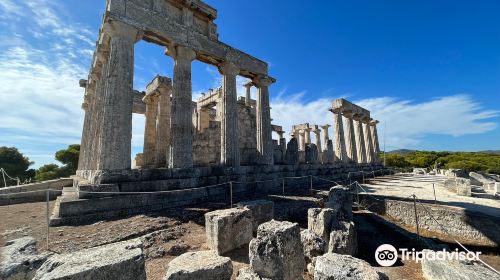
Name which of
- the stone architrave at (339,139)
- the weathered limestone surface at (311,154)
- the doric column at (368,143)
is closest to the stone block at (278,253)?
the weathered limestone surface at (311,154)

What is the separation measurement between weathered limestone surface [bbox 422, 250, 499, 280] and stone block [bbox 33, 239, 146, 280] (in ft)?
13.3

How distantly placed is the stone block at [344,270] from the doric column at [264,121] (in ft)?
33.4

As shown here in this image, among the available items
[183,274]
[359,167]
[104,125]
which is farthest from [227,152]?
[359,167]

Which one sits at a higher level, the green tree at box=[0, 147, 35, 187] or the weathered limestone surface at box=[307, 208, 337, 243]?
the green tree at box=[0, 147, 35, 187]

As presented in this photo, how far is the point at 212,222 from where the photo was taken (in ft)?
15.4

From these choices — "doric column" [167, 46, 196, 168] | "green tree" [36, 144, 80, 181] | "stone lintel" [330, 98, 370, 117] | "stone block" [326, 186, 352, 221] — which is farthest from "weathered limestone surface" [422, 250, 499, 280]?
"green tree" [36, 144, 80, 181]

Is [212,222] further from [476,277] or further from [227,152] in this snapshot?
[227,152]

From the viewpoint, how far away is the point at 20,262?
305 cm

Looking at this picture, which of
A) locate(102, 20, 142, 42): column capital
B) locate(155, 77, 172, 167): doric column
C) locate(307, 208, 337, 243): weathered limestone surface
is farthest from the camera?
locate(155, 77, 172, 167): doric column

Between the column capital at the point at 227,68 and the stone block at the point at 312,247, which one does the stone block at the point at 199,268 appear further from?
the column capital at the point at 227,68

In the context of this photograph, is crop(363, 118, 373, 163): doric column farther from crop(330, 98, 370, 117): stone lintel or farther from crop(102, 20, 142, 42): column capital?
crop(102, 20, 142, 42): column capital

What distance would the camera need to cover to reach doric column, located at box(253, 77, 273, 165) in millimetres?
13375

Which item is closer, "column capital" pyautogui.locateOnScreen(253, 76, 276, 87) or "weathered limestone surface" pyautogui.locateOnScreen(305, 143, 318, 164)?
"column capital" pyautogui.locateOnScreen(253, 76, 276, 87)

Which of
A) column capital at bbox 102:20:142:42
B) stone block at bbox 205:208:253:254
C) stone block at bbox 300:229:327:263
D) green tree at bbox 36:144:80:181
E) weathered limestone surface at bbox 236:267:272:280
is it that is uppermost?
column capital at bbox 102:20:142:42
